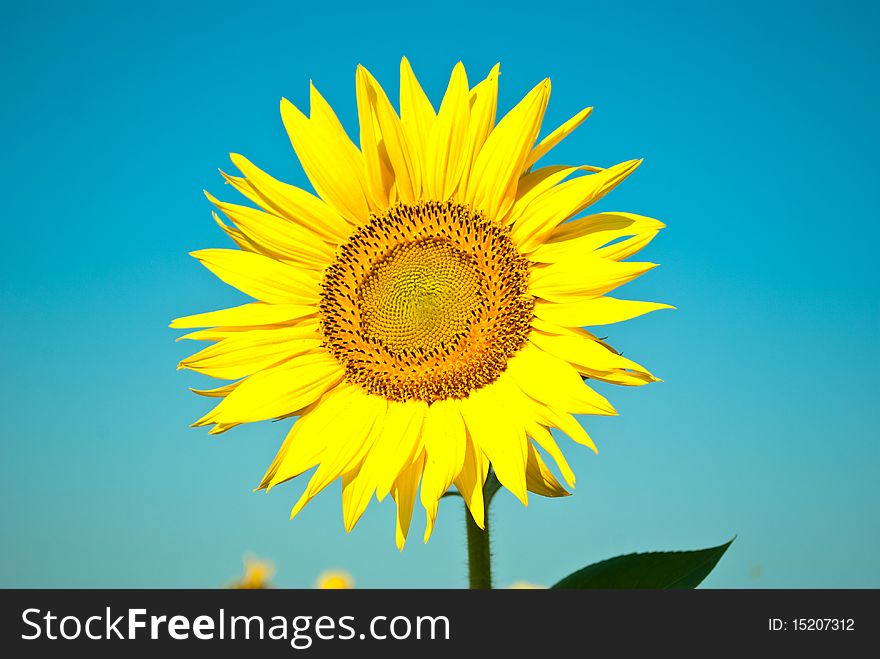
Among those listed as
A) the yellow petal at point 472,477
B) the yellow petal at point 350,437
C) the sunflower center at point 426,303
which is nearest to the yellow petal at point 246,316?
the sunflower center at point 426,303

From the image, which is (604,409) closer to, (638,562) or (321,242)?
(638,562)

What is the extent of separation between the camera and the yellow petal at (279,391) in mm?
Answer: 4012

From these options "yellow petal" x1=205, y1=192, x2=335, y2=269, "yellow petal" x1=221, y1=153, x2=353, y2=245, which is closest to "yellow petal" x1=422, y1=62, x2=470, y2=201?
"yellow petal" x1=221, y1=153, x2=353, y2=245

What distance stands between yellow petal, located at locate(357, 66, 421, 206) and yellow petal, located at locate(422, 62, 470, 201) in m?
0.08

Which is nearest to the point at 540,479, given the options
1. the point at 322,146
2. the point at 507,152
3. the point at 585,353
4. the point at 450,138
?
the point at 585,353

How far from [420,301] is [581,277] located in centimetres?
88

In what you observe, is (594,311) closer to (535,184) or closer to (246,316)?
(535,184)

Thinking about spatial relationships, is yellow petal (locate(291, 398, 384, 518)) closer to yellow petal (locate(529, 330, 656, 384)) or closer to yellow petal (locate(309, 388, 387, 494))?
yellow petal (locate(309, 388, 387, 494))

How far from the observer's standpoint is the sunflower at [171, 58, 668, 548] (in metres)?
3.79

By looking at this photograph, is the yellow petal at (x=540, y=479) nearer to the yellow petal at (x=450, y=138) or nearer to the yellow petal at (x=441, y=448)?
the yellow petal at (x=441, y=448)

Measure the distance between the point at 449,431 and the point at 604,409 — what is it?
0.73 meters

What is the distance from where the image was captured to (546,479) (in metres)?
3.70

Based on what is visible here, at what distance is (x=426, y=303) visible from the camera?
14.1ft
